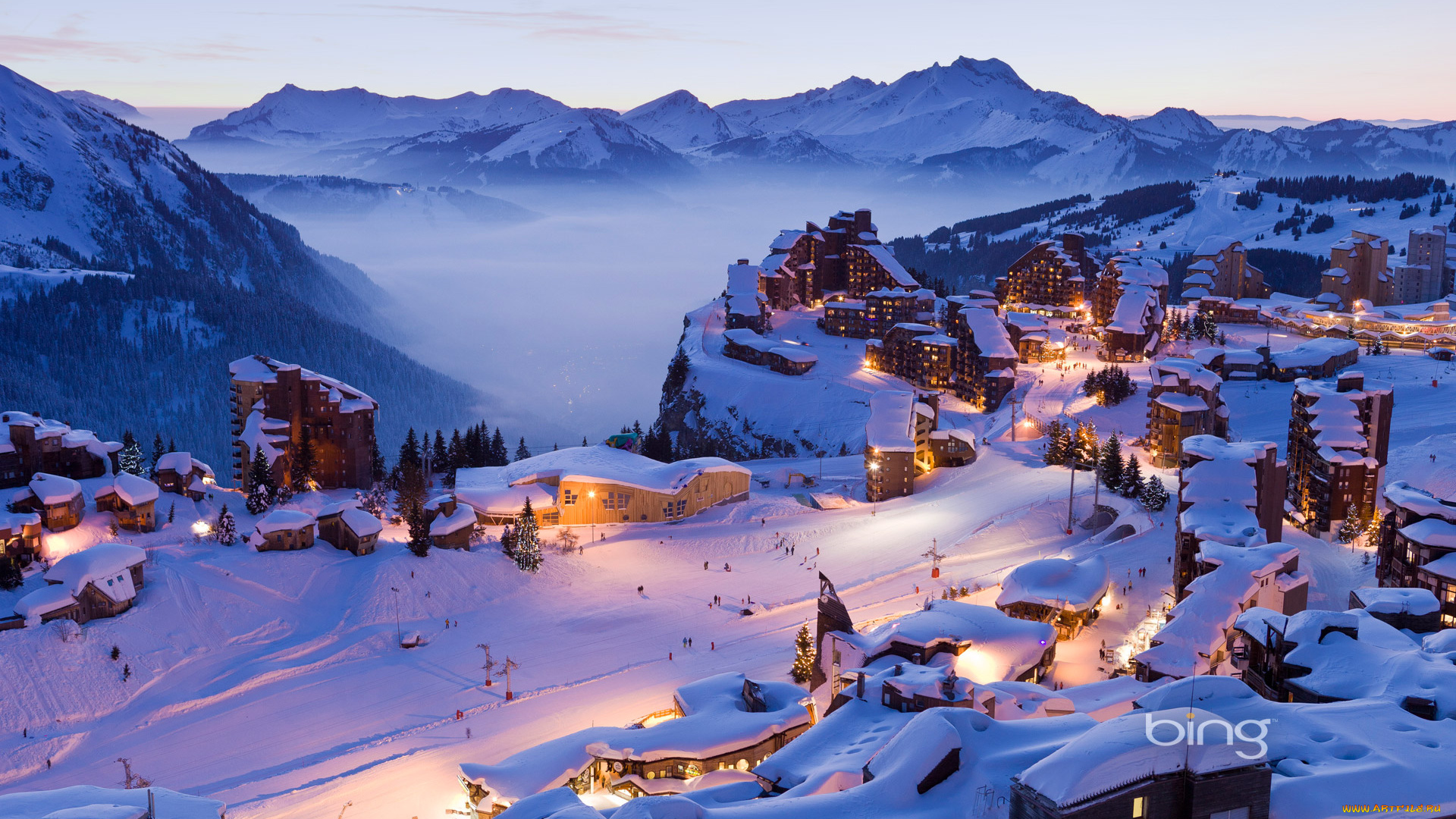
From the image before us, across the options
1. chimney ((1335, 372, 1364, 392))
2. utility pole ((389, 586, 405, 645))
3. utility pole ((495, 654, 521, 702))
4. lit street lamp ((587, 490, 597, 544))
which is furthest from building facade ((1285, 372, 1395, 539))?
utility pole ((389, 586, 405, 645))

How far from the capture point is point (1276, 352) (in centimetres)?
10512

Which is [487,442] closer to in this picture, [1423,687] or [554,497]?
[554,497]

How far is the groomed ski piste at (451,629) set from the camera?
4584 cm

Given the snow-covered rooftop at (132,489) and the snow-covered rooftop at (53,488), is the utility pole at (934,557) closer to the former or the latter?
the snow-covered rooftop at (132,489)

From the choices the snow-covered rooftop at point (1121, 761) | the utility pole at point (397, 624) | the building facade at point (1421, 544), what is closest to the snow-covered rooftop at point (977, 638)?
the building facade at point (1421, 544)

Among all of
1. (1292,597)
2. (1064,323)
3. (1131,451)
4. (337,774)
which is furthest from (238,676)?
(1064,323)

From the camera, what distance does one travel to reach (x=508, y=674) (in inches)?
1991

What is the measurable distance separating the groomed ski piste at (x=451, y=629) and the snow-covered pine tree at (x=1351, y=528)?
1937 mm

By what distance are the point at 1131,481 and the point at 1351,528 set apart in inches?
492

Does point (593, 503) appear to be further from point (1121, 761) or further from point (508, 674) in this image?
point (1121, 761)

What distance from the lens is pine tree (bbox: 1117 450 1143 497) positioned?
70.3m

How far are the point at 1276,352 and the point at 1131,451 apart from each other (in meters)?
32.4

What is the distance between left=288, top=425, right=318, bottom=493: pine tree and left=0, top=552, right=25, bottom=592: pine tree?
2140 cm

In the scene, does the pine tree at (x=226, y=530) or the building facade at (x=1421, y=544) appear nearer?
the building facade at (x=1421, y=544)
